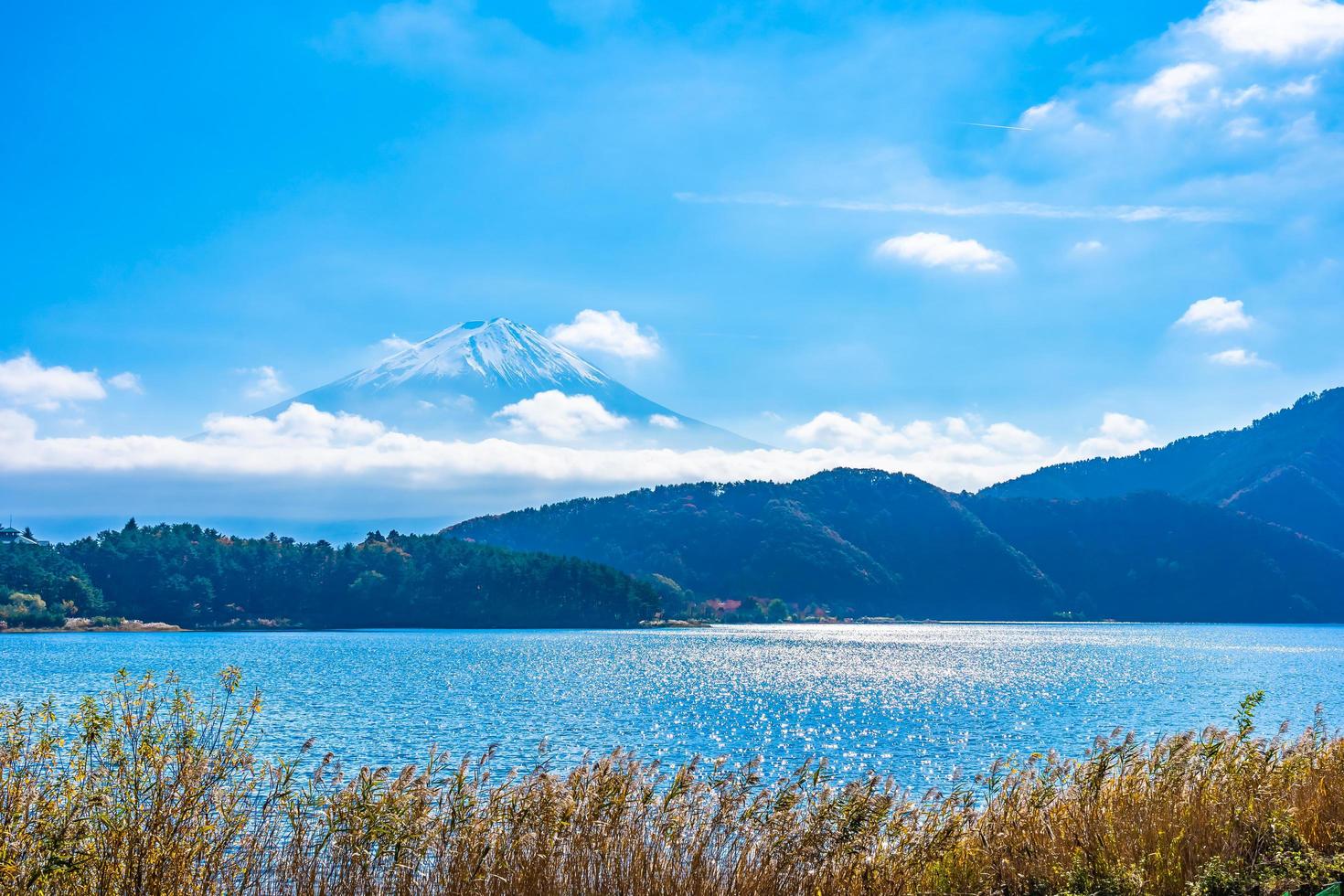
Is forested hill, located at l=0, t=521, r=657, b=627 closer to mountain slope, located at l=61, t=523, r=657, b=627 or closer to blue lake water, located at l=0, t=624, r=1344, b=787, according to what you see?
mountain slope, located at l=61, t=523, r=657, b=627

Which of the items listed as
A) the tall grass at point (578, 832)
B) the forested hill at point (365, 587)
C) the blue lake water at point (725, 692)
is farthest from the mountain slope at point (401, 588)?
the tall grass at point (578, 832)

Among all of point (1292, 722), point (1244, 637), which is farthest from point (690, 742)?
point (1244, 637)

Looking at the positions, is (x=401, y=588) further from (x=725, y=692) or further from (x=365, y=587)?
(x=725, y=692)

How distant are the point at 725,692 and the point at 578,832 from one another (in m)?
60.6

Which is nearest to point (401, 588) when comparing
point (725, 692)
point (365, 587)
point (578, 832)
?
point (365, 587)

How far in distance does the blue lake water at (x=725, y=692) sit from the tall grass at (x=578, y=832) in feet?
32.2

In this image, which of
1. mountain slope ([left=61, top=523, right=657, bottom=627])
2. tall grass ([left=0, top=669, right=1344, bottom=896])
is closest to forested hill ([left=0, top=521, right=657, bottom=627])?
mountain slope ([left=61, top=523, right=657, bottom=627])

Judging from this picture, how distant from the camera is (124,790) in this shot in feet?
29.2

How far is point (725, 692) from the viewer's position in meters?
69.9

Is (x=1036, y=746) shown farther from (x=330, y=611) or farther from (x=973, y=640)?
(x=330, y=611)

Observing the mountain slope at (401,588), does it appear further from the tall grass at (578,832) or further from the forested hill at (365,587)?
the tall grass at (578,832)

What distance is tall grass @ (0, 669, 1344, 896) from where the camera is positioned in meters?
8.83

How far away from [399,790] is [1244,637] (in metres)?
187

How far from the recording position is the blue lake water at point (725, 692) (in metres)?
41.9
